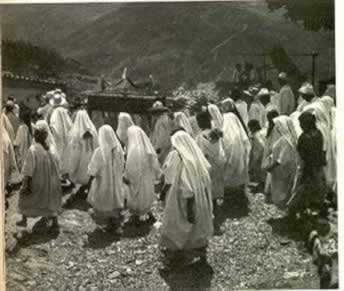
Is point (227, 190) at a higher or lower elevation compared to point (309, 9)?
lower

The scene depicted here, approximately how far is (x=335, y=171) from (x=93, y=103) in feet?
3.57

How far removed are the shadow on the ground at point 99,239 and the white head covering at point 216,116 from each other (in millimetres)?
646

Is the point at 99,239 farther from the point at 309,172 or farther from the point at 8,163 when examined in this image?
the point at 309,172

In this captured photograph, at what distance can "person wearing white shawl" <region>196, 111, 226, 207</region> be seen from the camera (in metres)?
2.86

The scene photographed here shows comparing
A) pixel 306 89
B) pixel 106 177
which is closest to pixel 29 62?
pixel 106 177

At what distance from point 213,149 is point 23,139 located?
0.81 metres

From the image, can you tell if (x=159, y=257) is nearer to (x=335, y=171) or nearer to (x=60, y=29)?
(x=335, y=171)

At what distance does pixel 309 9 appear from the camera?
9.52 feet

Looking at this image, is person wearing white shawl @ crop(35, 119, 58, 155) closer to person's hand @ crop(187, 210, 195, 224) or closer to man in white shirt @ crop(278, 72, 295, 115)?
person's hand @ crop(187, 210, 195, 224)

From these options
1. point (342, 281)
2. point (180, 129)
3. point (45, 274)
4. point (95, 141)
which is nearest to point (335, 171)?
point (342, 281)

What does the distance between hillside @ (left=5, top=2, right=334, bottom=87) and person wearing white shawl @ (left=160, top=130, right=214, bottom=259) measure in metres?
0.30

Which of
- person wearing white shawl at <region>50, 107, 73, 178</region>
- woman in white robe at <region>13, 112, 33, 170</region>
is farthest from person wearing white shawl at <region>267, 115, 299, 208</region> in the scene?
woman in white robe at <region>13, 112, 33, 170</region>

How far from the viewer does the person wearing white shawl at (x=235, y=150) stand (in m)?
2.88

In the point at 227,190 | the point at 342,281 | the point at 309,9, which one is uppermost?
the point at 309,9
